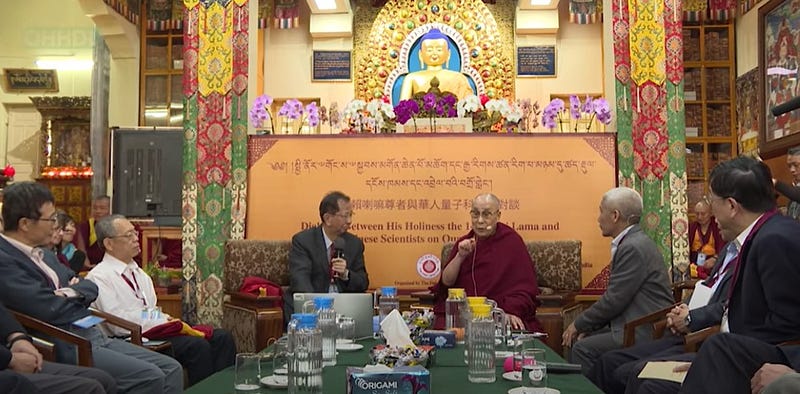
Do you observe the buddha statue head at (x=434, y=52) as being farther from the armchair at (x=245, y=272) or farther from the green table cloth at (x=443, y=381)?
the green table cloth at (x=443, y=381)

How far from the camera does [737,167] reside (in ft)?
9.64

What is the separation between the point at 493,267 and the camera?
188 inches

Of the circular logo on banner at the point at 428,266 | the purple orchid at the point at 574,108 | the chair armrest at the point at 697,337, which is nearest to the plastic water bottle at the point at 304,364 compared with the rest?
the chair armrest at the point at 697,337

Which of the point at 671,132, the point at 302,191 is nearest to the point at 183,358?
the point at 302,191

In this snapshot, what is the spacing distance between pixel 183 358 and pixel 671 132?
11.6 ft

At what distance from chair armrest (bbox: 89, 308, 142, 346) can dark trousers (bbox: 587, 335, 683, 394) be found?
7.10ft

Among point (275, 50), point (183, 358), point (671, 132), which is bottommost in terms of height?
point (183, 358)

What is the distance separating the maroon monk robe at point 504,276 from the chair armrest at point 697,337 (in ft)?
4.76

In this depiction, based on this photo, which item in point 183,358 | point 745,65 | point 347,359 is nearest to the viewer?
point 347,359

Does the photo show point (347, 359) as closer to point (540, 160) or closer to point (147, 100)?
point (540, 160)

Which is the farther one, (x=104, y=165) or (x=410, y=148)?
(x=104, y=165)

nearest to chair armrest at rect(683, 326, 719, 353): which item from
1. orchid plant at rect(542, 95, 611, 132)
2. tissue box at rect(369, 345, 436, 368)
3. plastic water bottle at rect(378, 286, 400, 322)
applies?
tissue box at rect(369, 345, 436, 368)

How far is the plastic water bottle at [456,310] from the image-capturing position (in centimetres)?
343

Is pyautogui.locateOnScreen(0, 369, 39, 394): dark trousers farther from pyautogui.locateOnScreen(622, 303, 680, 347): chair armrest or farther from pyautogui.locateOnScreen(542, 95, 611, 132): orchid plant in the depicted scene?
pyautogui.locateOnScreen(542, 95, 611, 132): orchid plant
